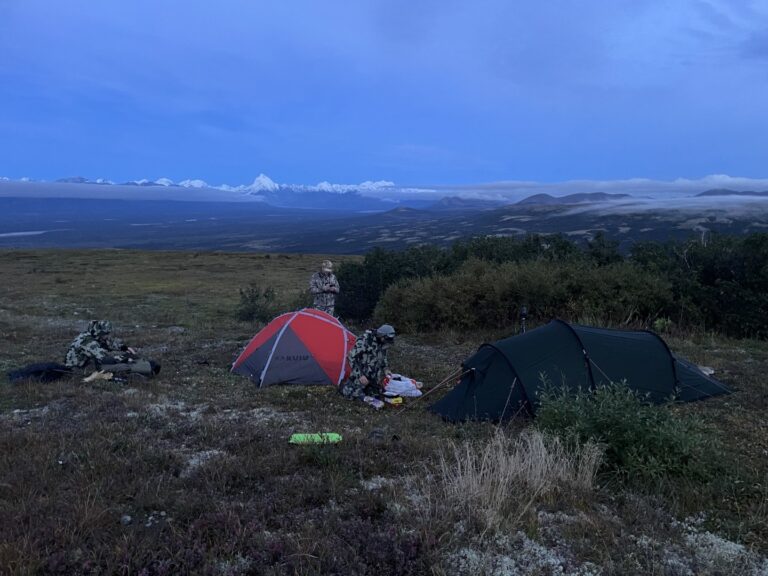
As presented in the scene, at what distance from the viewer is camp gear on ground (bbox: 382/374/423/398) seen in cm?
957

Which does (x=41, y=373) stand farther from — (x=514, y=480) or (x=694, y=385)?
(x=694, y=385)

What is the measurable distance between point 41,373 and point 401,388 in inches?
266

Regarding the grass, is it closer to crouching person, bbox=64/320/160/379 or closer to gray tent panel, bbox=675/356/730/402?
gray tent panel, bbox=675/356/730/402

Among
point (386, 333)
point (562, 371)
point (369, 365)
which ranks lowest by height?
point (369, 365)

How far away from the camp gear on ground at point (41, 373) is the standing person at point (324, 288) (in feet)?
20.6

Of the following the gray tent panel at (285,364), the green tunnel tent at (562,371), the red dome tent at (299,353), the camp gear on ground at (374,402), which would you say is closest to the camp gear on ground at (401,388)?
the camp gear on ground at (374,402)

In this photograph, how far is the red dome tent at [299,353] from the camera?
10.8 m

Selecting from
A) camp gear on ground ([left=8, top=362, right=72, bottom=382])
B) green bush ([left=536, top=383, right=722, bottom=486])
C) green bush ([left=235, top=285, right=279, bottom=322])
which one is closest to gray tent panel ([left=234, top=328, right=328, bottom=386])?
camp gear on ground ([left=8, top=362, right=72, bottom=382])

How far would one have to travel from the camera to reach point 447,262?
2109 cm

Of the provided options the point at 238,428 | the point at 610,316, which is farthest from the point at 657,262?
the point at 238,428

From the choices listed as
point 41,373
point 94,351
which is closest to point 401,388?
point 94,351

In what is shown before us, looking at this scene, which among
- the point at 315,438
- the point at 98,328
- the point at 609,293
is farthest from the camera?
the point at 609,293

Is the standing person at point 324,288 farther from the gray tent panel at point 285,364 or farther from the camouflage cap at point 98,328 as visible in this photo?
the camouflage cap at point 98,328

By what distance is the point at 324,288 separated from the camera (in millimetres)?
15148
